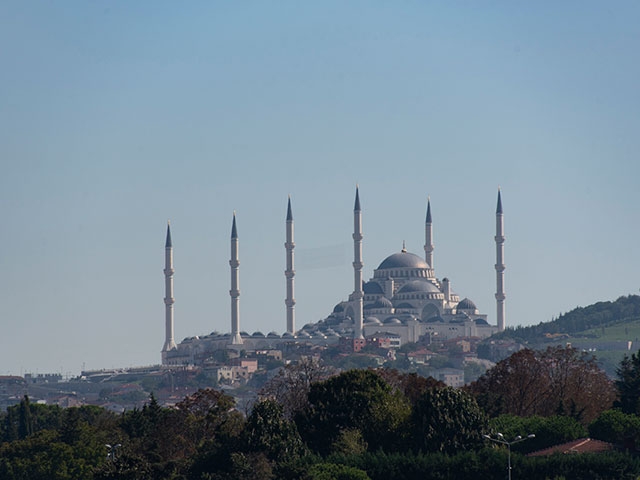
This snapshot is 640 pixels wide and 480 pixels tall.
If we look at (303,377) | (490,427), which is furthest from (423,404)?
(303,377)

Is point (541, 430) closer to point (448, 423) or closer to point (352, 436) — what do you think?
point (448, 423)

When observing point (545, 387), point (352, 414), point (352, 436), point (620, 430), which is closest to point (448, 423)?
point (352, 436)

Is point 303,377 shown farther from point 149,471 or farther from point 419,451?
point 149,471

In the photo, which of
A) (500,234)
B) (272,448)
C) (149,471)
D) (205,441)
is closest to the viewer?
(149,471)

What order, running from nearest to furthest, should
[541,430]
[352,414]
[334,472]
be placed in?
[334,472], [352,414], [541,430]

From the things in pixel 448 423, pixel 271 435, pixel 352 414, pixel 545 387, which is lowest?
pixel 271 435

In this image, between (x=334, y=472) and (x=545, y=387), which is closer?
(x=334, y=472)

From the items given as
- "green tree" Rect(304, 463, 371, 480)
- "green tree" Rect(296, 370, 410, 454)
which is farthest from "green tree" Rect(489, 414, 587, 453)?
"green tree" Rect(304, 463, 371, 480)
